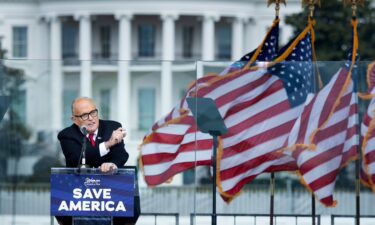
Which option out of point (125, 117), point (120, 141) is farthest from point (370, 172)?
point (125, 117)

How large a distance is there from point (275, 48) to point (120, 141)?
445 centimetres

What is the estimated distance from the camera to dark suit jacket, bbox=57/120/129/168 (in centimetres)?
1373

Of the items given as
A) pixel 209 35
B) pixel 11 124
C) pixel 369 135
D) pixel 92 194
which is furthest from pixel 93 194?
pixel 209 35

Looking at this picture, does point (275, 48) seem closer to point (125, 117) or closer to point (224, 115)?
point (224, 115)

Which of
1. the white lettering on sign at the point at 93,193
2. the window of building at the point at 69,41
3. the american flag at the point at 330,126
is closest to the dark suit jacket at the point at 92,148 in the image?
the white lettering on sign at the point at 93,193

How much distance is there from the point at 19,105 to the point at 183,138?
10.6 feet

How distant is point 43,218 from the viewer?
24125 millimetres

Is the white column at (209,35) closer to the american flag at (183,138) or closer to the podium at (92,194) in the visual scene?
the american flag at (183,138)

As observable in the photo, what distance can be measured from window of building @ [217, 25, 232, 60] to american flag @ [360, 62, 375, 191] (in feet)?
195

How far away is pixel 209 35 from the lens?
244 ft

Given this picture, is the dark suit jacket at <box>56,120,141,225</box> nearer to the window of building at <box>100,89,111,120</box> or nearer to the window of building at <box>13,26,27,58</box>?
the window of building at <box>100,89,111,120</box>

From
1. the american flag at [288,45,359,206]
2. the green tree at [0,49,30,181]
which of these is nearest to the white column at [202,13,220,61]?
the green tree at [0,49,30,181]

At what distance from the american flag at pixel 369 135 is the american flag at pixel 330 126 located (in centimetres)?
11

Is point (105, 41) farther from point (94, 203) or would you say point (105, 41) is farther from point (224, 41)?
point (94, 203)
